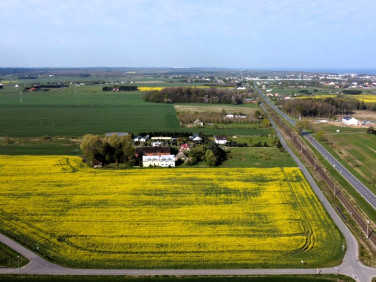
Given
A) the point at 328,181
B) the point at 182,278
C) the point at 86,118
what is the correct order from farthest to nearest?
the point at 86,118 < the point at 328,181 < the point at 182,278

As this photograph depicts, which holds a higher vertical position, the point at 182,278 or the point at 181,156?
the point at 181,156

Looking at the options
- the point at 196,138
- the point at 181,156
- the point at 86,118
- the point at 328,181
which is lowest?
the point at 328,181

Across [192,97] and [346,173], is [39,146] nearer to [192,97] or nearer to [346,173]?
[346,173]

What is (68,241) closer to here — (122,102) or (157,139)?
(157,139)

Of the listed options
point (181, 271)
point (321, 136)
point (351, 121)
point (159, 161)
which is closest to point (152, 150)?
point (159, 161)

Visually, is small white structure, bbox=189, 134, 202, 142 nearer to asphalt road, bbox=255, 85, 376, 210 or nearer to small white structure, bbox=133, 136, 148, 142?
small white structure, bbox=133, 136, 148, 142

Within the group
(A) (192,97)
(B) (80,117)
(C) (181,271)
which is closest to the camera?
(C) (181,271)

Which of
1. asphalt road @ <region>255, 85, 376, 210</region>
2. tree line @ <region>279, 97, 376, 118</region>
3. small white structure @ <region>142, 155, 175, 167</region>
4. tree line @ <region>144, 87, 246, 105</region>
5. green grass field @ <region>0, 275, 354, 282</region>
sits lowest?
green grass field @ <region>0, 275, 354, 282</region>

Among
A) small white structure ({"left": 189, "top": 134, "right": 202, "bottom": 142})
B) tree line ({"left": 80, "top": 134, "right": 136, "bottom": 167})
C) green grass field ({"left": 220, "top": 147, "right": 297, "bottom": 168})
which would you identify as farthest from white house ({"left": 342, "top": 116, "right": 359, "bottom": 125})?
tree line ({"left": 80, "top": 134, "right": 136, "bottom": 167})
